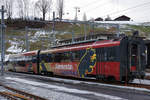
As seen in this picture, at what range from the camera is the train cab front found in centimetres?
1691

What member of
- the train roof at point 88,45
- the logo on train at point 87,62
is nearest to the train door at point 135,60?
the train roof at point 88,45

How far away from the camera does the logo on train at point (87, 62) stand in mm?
19172

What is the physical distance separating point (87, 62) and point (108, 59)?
270 cm

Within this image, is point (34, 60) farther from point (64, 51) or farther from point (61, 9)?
point (61, 9)

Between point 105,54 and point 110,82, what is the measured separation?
2152 millimetres

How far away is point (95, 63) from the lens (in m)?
18.8

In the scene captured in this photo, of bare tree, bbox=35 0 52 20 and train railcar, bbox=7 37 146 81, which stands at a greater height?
bare tree, bbox=35 0 52 20

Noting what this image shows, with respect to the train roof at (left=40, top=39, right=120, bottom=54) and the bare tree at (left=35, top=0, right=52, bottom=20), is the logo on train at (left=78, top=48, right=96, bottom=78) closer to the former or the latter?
the train roof at (left=40, top=39, right=120, bottom=54)

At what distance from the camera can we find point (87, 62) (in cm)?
1981

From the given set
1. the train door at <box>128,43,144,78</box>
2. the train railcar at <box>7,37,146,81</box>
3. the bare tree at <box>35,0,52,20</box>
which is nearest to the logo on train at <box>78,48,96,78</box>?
the train railcar at <box>7,37,146,81</box>

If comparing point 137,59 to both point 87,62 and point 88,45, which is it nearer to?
point 87,62

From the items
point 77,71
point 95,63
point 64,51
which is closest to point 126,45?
point 95,63

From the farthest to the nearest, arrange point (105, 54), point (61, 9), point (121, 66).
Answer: point (61, 9)
point (105, 54)
point (121, 66)

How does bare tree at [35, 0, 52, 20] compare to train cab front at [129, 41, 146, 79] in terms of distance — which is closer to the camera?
train cab front at [129, 41, 146, 79]
